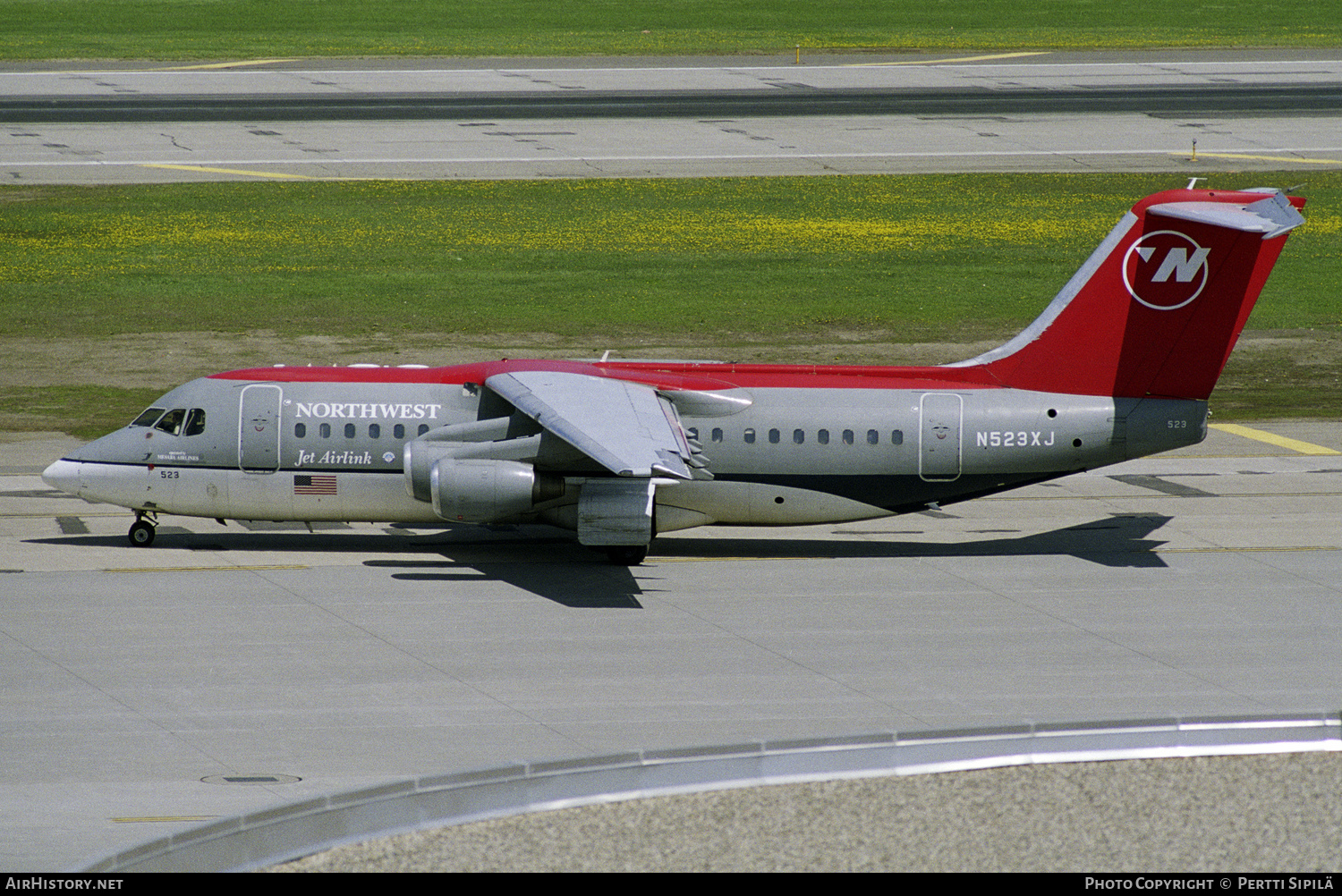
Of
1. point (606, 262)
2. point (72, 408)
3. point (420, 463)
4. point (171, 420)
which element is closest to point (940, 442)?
point (420, 463)

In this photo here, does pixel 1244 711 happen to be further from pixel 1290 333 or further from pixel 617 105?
pixel 617 105

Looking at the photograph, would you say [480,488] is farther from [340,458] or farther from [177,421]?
[177,421]

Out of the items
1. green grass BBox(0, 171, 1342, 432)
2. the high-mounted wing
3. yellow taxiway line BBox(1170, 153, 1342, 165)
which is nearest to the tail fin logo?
the high-mounted wing

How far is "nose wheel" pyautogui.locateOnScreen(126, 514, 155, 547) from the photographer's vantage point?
108 feet

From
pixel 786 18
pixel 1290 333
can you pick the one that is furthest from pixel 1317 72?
pixel 1290 333

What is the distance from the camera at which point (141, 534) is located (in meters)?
32.9

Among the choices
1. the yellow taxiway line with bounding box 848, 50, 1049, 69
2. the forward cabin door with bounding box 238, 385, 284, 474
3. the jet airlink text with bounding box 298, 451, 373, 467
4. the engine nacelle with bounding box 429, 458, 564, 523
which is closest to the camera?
the engine nacelle with bounding box 429, 458, 564, 523

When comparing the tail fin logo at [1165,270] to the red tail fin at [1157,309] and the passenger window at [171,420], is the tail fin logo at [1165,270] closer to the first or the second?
the red tail fin at [1157,309]

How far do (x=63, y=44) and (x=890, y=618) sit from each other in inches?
3314

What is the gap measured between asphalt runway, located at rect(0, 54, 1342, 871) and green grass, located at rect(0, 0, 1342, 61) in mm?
64166

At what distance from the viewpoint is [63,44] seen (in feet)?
324

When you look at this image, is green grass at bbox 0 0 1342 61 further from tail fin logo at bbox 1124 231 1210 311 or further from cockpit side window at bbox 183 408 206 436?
tail fin logo at bbox 1124 231 1210 311

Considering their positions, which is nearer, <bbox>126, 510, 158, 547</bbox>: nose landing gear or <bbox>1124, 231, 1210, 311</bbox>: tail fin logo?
<bbox>1124, 231, 1210, 311</bbox>: tail fin logo

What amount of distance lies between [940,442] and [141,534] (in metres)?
15.4
